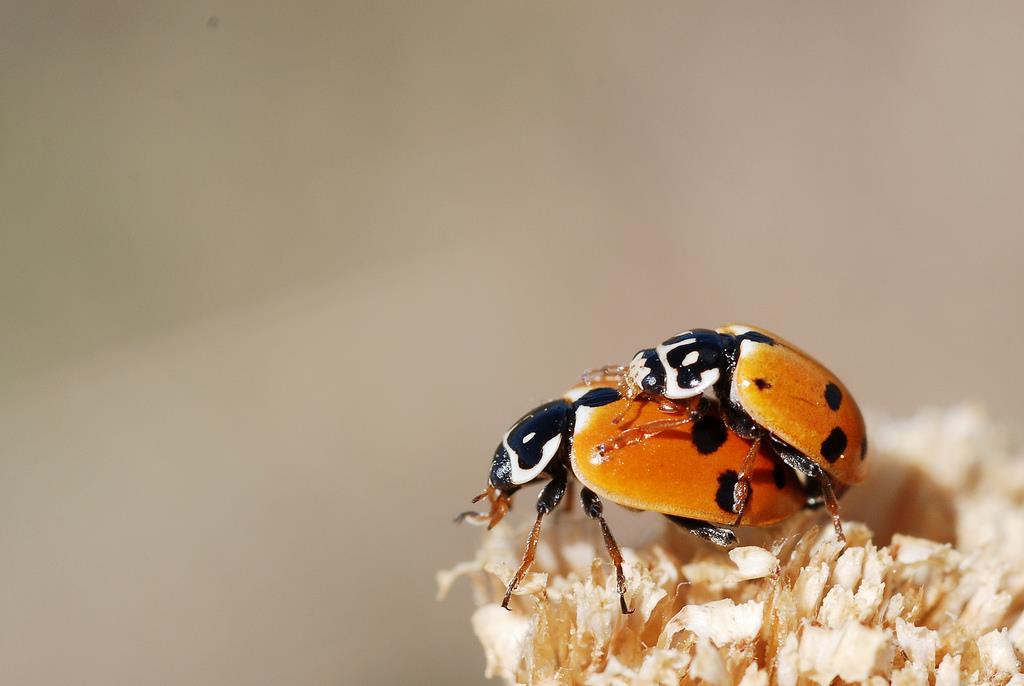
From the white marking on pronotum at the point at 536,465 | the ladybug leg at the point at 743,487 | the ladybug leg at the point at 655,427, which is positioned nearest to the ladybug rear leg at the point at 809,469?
the ladybug leg at the point at 743,487

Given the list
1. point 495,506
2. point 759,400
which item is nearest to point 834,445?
point 759,400

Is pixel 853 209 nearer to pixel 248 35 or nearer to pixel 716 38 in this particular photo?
pixel 716 38

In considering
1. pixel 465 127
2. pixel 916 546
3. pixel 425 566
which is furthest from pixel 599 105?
pixel 916 546

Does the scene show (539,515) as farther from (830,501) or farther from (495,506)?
(830,501)

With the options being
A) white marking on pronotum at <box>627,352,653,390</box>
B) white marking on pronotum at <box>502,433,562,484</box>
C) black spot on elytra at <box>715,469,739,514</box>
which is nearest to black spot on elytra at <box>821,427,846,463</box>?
black spot on elytra at <box>715,469,739,514</box>

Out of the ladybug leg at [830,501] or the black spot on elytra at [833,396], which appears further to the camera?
the black spot on elytra at [833,396]

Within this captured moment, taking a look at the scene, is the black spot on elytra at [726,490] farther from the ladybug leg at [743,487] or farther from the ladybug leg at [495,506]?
the ladybug leg at [495,506]

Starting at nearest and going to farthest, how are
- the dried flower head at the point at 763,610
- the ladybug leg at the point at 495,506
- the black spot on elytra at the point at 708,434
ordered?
the dried flower head at the point at 763,610, the black spot on elytra at the point at 708,434, the ladybug leg at the point at 495,506
